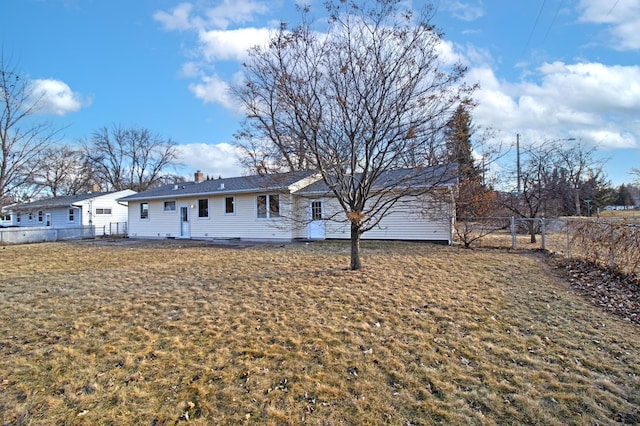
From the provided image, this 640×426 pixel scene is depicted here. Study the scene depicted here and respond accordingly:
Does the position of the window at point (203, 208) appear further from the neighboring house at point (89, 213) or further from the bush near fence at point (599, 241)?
the bush near fence at point (599, 241)

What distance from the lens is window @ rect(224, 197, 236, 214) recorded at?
57.2 ft

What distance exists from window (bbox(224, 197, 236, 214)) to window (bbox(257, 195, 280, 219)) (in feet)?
5.39

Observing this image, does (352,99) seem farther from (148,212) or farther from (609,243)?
(148,212)

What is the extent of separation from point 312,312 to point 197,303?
2.02 metres

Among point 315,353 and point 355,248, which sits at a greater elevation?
point 355,248

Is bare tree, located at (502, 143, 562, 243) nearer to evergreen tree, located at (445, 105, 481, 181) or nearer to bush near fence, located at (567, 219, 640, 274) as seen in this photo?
bush near fence, located at (567, 219, 640, 274)

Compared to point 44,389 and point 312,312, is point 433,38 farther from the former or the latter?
point 44,389

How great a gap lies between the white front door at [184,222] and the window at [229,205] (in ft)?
9.90

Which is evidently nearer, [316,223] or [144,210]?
[316,223]

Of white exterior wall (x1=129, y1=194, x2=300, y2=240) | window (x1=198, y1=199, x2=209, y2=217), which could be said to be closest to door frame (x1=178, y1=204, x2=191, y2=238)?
white exterior wall (x1=129, y1=194, x2=300, y2=240)

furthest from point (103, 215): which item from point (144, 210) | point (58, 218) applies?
point (144, 210)

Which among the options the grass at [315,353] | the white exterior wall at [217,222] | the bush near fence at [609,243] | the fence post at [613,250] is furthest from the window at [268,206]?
the fence post at [613,250]

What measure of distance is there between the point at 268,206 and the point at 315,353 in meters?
12.8

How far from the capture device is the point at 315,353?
379 cm
